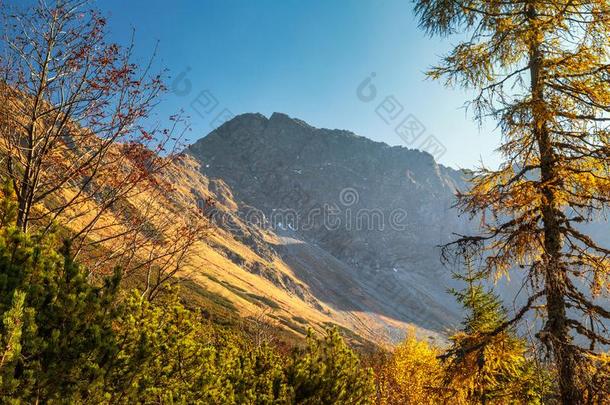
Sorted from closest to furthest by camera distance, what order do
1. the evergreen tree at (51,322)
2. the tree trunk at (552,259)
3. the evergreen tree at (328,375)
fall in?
the evergreen tree at (51,322) < the tree trunk at (552,259) < the evergreen tree at (328,375)

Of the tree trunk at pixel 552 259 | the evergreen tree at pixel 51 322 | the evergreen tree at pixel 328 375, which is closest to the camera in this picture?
the evergreen tree at pixel 51 322

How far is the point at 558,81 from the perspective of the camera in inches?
224

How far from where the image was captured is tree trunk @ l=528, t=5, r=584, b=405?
16.5 ft

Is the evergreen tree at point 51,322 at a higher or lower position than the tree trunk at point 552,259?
lower

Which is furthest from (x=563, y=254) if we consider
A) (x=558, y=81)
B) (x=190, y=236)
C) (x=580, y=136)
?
(x=190, y=236)

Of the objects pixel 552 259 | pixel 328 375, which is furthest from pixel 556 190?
pixel 328 375

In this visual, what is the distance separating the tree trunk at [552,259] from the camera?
5.03 metres

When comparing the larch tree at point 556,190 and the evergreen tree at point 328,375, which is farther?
the evergreen tree at point 328,375

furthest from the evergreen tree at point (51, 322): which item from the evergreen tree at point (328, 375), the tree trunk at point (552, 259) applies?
the tree trunk at point (552, 259)

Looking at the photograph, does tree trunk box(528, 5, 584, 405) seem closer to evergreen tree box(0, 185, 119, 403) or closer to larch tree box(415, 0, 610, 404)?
larch tree box(415, 0, 610, 404)

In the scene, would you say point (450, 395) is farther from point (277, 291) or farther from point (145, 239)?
point (277, 291)

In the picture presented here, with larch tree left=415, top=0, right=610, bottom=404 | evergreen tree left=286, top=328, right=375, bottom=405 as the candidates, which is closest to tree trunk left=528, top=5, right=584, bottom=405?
larch tree left=415, top=0, right=610, bottom=404

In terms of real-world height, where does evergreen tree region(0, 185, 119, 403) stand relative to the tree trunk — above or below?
below

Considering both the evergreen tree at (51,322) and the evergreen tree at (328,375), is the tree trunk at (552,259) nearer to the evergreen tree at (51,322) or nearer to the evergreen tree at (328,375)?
the evergreen tree at (328,375)
